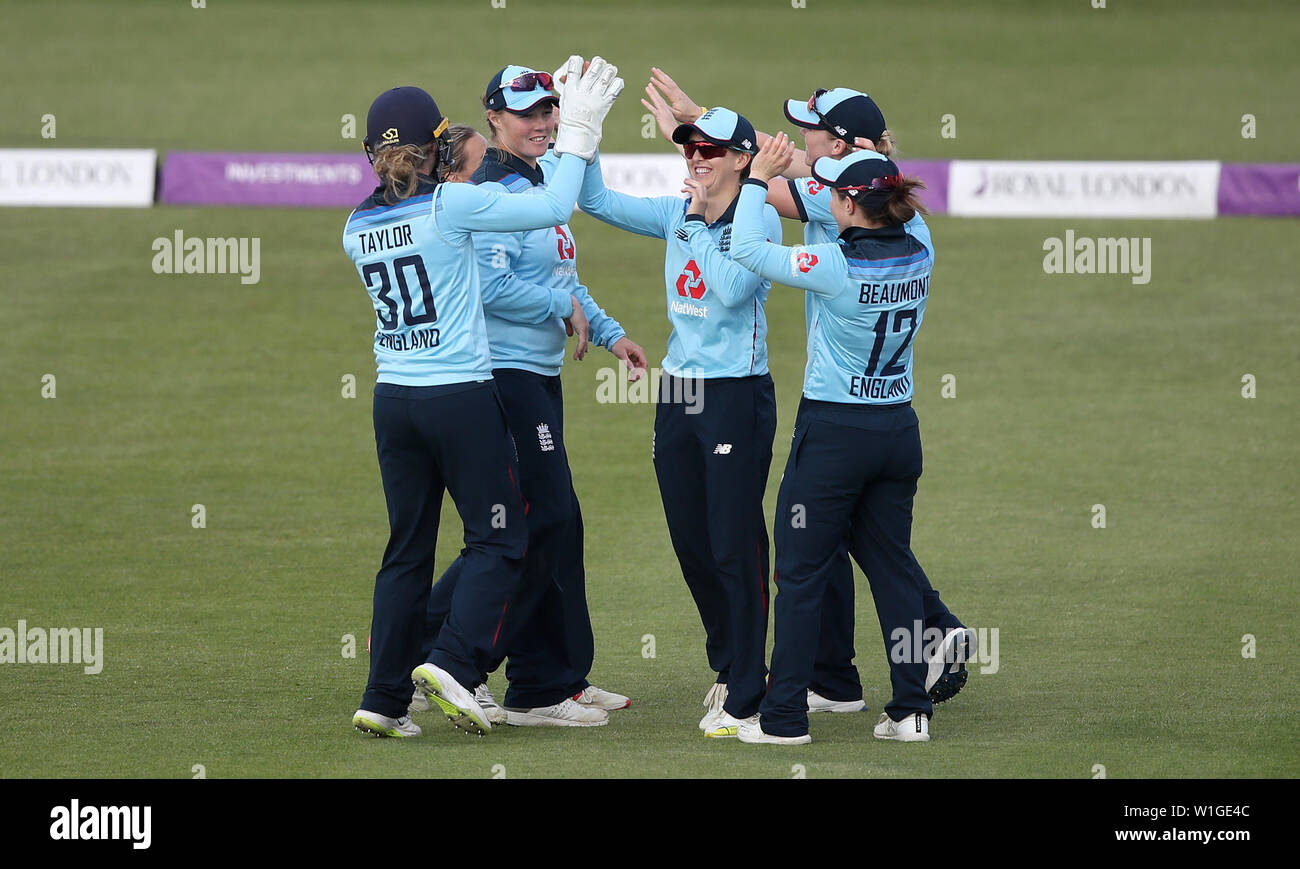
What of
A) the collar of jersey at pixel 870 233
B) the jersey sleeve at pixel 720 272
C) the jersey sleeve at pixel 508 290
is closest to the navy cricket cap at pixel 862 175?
the collar of jersey at pixel 870 233

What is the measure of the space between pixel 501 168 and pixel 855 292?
69.5 inches

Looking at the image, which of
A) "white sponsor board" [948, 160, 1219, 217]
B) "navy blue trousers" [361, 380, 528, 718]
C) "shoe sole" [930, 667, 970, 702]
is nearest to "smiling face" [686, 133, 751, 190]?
"navy blue trousers" [361, 380, 528, 718]

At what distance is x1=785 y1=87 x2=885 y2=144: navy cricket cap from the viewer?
690 centimetres

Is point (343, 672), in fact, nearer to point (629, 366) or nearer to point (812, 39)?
point (629, 366)

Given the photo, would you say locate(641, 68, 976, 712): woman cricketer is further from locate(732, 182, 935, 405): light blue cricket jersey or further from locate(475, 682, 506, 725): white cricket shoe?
locate(475, 682, 506, 725): white cricket shoe

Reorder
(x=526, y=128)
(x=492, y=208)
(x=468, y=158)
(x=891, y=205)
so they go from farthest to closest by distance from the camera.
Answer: (x=526, y=128) < (x=468, y=158) < (x=891, y=205) < (x=492, y=208)

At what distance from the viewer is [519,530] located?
6824mm

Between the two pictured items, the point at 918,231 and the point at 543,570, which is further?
the point at 543,570

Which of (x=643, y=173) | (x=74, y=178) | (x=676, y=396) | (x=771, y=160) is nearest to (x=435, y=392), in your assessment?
(x=676, y=396)

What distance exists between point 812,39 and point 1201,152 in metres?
9.59

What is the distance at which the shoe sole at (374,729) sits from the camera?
22.0 feet

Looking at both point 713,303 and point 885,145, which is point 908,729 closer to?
point 713,303

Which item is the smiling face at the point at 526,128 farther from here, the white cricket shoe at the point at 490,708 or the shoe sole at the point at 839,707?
the shoe sole at the point at 839,707

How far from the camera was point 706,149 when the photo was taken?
6879mm
